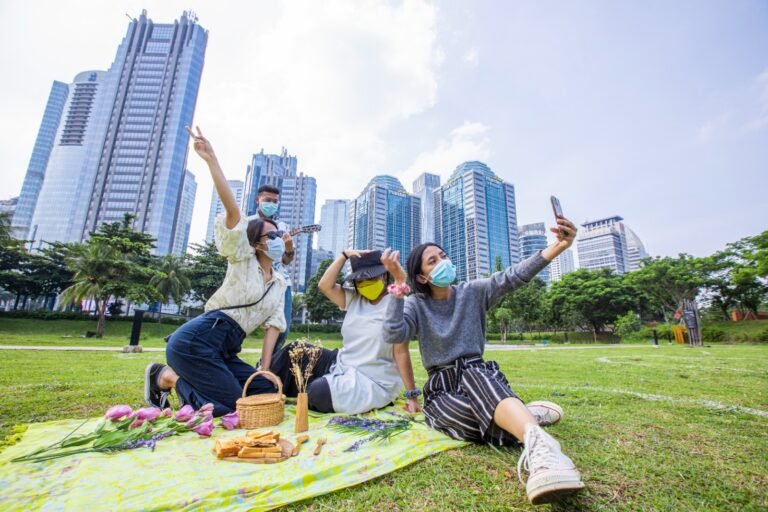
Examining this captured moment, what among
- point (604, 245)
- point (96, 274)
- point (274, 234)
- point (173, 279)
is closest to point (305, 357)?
point (274, 234)

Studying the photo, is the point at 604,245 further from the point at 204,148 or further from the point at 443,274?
the point at 204,148

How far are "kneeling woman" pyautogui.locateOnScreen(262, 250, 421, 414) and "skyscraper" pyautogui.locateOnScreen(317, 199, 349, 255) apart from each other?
366 ft

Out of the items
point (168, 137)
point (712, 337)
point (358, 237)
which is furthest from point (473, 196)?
point (168, 137)

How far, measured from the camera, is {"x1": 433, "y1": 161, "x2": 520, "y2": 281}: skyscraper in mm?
66062

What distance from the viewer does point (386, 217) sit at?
250 ft

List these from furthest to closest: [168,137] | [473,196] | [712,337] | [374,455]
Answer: [168,137]
[473,196]
[712,337]
[374,455]

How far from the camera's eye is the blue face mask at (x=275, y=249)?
3.10 m

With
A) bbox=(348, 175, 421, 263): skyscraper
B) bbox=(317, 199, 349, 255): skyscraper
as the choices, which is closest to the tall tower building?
bbox=(348, 175, 421, 263): skyscraper

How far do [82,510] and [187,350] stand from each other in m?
1.40

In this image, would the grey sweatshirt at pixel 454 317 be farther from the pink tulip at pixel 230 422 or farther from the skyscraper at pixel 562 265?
the skyscraper at pixel 562 265

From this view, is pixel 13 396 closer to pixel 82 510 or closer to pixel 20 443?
pixel 20 443

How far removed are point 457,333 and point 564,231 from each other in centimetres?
108

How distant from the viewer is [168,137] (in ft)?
240

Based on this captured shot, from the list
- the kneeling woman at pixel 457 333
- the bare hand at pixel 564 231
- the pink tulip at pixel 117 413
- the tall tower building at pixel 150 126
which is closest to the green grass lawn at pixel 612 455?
the kneeling woman at pixel 457 333
